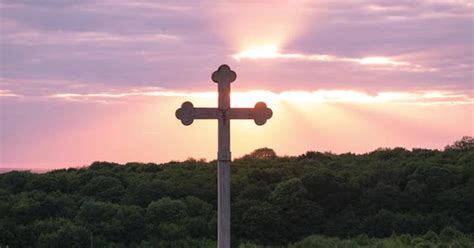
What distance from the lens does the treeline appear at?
87.8ft

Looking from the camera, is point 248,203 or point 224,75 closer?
point 224,75

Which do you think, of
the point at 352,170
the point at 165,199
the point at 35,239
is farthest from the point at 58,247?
the point at 352,170

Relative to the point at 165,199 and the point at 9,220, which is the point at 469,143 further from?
the point at 9,220

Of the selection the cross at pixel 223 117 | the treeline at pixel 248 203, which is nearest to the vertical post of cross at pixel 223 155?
the cross at pixel 223 117

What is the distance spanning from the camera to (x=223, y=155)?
9.48 meters

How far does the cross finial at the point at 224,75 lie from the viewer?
31.1 feet

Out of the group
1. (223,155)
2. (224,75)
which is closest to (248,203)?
(223,155)

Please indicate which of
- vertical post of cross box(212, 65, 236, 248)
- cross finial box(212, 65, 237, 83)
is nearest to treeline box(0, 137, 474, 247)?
vertical post of cross box(212, 65, 236, 248)

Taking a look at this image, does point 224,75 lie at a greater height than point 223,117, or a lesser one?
greater

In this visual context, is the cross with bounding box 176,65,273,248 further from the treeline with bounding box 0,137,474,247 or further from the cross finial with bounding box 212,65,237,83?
the treeline with bounding box 0,137,474,247

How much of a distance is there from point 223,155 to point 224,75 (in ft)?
3.10

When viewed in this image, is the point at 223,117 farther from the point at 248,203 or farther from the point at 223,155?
the point at 248,203

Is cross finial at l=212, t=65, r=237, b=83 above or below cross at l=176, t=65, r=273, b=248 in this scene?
above

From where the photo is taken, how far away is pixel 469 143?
1645 inches
